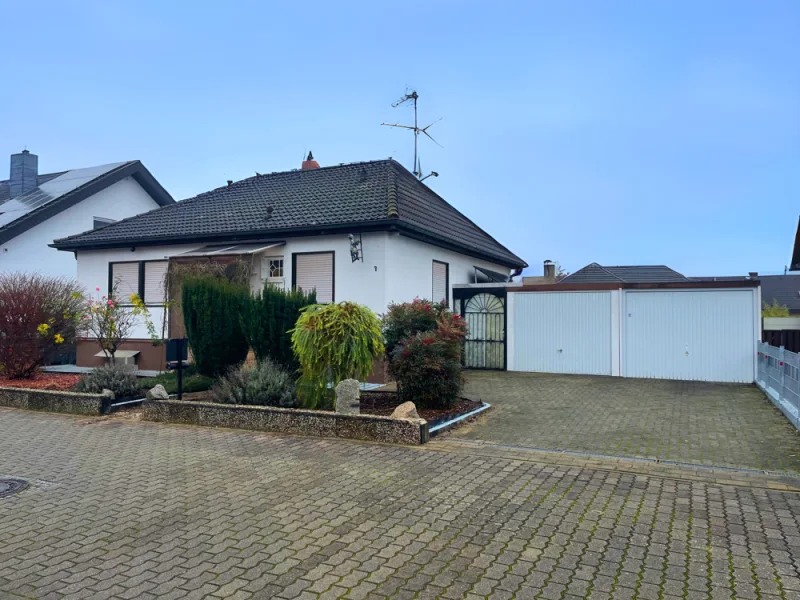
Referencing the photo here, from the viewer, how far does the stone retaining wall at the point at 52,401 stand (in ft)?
33.0

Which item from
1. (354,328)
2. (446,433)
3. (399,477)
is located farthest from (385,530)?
(354,328)

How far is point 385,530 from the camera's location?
464cm

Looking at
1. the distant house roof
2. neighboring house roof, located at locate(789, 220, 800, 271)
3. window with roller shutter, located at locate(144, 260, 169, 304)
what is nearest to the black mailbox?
window with roller shutter, located at locate(144, 260, 169, 304)

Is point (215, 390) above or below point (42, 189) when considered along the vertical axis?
below

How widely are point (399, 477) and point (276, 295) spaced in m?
5.16

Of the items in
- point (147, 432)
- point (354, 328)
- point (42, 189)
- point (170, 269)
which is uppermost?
point (42, 189)

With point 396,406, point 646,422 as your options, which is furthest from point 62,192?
point 646,422

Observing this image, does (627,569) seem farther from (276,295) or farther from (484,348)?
(484,348)

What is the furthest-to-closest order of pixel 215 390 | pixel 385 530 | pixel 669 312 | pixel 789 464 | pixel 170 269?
1. pixel 170 269
2. pixel 669 312
3. pixel 215 390
4. pixel 789 464
5. pixel 385 530

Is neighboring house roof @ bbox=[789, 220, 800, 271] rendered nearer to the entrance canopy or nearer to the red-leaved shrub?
the entrance canopy

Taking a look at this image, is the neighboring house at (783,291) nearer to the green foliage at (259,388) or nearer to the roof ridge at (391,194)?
the roof ridge at (391,194)

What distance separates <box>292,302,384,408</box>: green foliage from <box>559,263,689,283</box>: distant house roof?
1755cm

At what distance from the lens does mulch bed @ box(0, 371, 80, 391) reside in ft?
38.2

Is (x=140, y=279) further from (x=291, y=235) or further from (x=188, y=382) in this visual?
(x=188, y=382)
